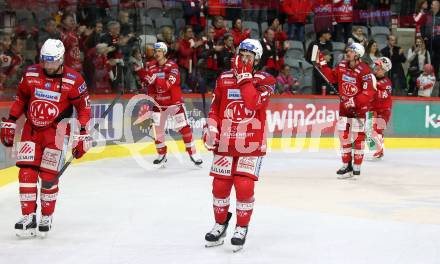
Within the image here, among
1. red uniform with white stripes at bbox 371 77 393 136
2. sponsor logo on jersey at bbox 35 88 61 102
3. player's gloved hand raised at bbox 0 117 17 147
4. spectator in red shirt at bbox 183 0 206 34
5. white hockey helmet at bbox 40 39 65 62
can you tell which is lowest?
red uniform with white stripes at bbox 371 77 393 136

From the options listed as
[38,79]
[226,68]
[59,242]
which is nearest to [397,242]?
[59,242]

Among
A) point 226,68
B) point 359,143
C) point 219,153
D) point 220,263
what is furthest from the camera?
Result: point 226,68

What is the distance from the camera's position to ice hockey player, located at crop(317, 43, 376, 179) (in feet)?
35.5

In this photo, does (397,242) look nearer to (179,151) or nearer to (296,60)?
(179,151)

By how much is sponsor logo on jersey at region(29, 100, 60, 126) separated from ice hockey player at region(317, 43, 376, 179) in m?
Result: 4.92

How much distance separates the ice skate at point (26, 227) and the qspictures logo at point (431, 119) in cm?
1019

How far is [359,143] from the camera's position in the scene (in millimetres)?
11039

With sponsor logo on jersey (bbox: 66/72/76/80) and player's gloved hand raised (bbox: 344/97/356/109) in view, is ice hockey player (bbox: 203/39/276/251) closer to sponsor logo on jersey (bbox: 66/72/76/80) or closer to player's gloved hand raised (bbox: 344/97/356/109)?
sponsor logo on jersey (bbox: 66/72/76/80)

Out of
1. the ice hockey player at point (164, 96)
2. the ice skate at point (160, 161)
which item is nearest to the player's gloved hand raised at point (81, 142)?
the ice hockey player at point (164, 96)

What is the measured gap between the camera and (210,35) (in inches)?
594

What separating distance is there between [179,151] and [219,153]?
7148 mm

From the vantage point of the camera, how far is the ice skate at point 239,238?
6.45 metres

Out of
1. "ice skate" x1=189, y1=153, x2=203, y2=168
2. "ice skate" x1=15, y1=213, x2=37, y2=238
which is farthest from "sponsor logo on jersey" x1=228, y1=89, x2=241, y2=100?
"ice skate" x1=189, y1=153, x2=203, y2=168

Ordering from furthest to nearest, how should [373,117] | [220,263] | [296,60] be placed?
1. [296,60]
2. [373,117]
3. [220,263]
